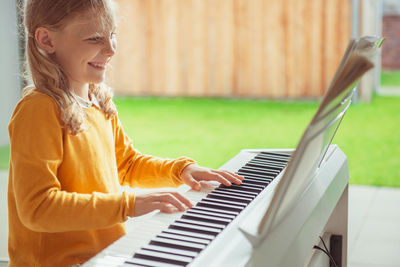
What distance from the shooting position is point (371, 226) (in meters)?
3.98

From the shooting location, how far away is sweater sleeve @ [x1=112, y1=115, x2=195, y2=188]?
1840 mm

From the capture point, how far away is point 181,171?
181 cm

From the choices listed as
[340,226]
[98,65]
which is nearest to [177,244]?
[98,65]

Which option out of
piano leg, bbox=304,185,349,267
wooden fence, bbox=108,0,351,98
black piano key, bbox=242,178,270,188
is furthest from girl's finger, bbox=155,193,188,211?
wooden fence, bbox=108,0,351,98

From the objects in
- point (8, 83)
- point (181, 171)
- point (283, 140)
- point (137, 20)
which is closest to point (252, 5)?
point (137, 20)

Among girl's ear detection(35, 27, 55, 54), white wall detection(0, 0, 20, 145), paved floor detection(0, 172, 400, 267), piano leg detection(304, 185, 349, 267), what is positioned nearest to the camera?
girl's ear detection(35, 27, 55, 54)

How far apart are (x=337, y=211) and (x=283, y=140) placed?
4.38m

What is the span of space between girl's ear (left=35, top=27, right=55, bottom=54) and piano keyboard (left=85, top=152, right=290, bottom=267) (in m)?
0.53

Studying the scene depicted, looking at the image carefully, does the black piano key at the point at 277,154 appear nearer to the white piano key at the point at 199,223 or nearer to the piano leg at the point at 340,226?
the piano leg at the point at 340,226

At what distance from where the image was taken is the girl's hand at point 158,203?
139 cm

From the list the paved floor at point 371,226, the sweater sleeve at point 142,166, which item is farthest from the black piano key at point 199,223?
the paved floor at point 371,226

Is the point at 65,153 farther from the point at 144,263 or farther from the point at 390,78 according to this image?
the point at 390,78

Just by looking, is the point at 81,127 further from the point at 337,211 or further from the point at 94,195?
the point at 337,211

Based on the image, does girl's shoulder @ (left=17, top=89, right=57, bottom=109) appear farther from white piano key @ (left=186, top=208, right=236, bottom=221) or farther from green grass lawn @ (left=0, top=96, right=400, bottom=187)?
green grass lawn @ (left=0, top=96, right=400, bottom=187)
